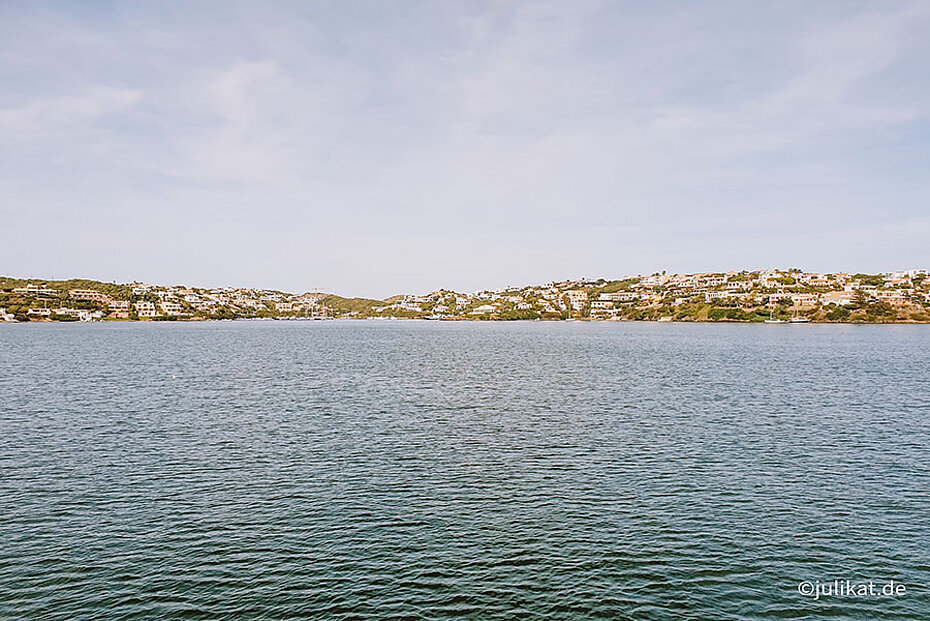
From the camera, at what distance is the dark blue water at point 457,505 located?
811 inches

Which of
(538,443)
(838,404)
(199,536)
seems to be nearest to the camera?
(199,536)

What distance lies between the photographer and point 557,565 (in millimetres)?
22797

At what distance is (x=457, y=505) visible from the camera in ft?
95.3

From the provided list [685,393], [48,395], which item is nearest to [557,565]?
[685,393]

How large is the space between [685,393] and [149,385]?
5923 centimetres

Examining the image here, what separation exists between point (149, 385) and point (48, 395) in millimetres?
9958

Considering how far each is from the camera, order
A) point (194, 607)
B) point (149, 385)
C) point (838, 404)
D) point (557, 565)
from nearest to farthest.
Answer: point (194, 607) < point (557, 565) < point (838, 404) < point (149, 385)

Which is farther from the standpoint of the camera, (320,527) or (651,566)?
(320,527)

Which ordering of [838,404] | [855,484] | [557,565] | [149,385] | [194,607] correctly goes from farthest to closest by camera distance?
1. [149,385]
2. [838,404]
3. [855,484]
4. [557,565]
5. [194,607]

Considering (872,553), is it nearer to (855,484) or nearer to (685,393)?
(855,484)

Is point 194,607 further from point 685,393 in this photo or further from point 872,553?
point 685,393

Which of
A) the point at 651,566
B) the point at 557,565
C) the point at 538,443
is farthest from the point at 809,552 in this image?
the point at 538,443

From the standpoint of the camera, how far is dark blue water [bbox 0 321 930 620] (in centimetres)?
2061

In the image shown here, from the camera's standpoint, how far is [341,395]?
205 ft
